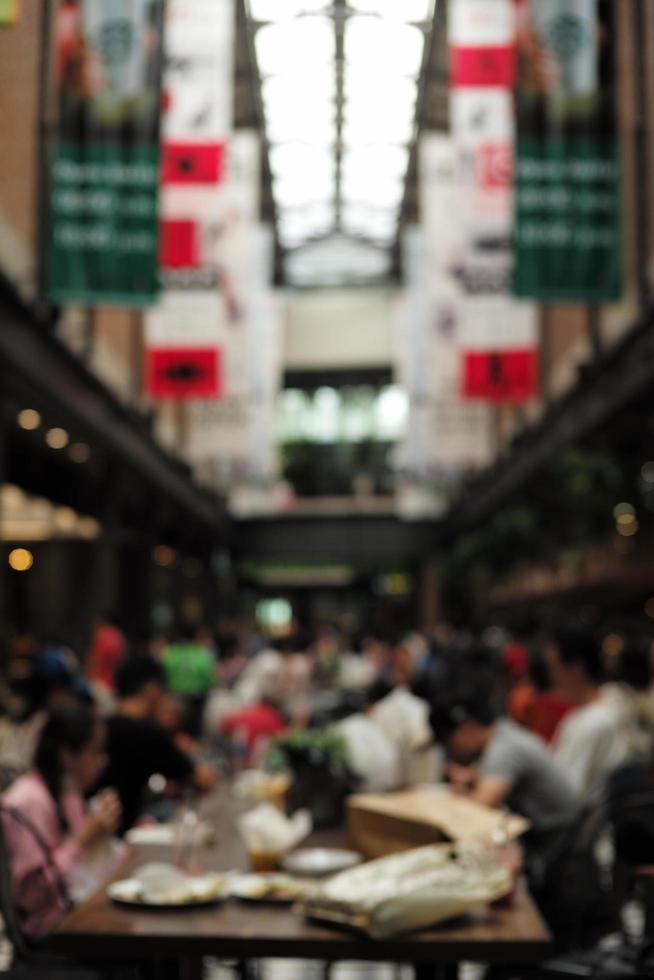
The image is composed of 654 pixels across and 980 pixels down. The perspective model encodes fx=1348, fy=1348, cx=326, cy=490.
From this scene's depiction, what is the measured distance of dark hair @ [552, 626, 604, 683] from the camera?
231 inches

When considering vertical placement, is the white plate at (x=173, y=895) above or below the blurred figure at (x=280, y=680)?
above

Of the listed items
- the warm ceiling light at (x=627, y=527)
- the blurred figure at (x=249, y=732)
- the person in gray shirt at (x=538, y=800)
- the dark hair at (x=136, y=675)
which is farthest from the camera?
the warm ceiling light at (x=627, y=527)

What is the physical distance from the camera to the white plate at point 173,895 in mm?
3175

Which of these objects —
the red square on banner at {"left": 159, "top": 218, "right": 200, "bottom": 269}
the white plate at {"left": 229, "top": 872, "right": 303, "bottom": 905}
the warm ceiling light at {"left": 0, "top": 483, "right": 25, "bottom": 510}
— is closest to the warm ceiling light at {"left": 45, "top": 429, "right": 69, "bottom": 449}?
the warm ceiling light at {"left": 0, "top": 483, "right": 25, "bottom": 510}

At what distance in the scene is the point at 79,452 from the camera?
1540 cm

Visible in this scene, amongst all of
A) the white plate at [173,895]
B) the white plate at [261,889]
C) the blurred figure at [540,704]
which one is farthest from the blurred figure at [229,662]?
the white plate at [173,895]

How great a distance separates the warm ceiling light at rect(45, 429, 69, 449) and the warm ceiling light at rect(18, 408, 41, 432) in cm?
42

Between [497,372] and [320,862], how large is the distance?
1115cm

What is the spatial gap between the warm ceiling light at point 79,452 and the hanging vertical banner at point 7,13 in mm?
9136

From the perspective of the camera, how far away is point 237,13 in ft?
64.7

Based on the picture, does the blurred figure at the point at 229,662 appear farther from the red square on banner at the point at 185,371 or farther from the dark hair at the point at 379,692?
the dark hair at the point at 379,692

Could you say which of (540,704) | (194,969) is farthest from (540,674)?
(194,969)

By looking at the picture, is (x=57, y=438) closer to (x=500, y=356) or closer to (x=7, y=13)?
(x=500, y=356)

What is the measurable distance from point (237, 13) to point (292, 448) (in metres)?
19.8
